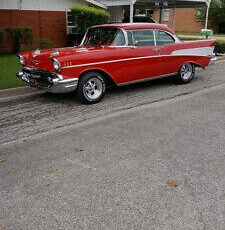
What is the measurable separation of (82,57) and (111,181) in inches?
139

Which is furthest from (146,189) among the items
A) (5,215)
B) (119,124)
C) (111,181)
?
(119,124)

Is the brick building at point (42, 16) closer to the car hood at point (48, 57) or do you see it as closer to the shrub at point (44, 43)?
Result: the shrub at point (44, 43)

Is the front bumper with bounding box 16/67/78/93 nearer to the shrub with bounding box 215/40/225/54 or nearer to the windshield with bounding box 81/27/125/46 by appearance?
the windshield with bounding box 81/27/125/46

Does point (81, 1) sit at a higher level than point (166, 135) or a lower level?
higher

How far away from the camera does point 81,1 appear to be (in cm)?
1612

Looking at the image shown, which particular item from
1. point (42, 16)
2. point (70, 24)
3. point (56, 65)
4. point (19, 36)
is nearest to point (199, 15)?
point (70, 24)

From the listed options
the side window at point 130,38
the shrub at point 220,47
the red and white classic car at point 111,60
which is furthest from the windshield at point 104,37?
the shrub at point 220,47

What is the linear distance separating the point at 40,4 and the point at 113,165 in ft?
42.4

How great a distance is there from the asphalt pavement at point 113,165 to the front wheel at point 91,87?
19 centimetres

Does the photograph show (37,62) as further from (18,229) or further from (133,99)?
(18,229)

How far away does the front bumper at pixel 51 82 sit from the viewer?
6.24m

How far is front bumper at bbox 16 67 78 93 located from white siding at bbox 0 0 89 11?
8594 millimetres

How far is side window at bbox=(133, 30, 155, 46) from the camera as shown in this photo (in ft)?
24.4

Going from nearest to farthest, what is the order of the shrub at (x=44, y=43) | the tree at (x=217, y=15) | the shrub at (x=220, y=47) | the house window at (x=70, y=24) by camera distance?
the shrub at (x=44, y=43) < the shrub at (x=220, y=47) < the house window at (x=70, y=24) < the tree at (x=217, y=15)
